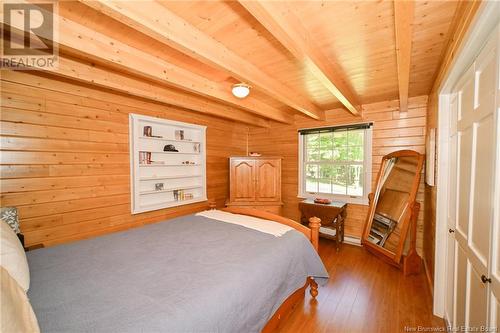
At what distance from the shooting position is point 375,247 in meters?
3.07

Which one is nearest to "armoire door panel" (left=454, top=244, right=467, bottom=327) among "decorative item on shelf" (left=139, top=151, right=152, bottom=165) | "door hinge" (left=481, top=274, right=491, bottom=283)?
"door hinge" (left=481, top=274, right=491, bottom=283)

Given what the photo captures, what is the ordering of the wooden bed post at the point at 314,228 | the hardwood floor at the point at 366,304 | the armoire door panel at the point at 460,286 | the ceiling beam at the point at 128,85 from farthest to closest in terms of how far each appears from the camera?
the wooden bed post at the point at 314,228 → the ceiling beam at the point at 128,85 → the hardwood floor at the point at 366,304 → the armoire door panel at the point at 460,286

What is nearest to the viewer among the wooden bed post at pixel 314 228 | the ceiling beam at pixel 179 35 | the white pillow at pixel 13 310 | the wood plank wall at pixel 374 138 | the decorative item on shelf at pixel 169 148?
the white pillow at pixel 13 310

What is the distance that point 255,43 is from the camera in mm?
1737

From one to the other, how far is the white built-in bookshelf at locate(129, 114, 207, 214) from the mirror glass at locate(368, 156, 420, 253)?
294 cm

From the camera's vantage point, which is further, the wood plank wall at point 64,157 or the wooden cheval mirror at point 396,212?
the wooden cheval mirror at point 396,212

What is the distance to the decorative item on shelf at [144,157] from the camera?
9.89ft

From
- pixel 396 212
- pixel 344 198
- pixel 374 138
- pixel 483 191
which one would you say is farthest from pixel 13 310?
pixel 374 138

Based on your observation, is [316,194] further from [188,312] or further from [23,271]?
[23,271]

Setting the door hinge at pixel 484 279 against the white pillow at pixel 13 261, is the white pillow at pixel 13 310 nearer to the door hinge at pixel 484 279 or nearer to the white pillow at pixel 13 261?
the white pillow at pixel 13 261

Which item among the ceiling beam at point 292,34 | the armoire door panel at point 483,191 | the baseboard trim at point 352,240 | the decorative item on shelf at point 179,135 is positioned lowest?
the baseboard trim at point 352,240

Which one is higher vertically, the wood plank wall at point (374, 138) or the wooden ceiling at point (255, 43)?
the wooden ceiling at point (255, 43)

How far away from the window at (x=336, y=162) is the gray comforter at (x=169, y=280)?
2105 mm

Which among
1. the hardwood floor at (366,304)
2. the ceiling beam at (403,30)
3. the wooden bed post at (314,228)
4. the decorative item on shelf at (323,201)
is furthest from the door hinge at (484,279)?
the decorative item on shelf at (323,201)
